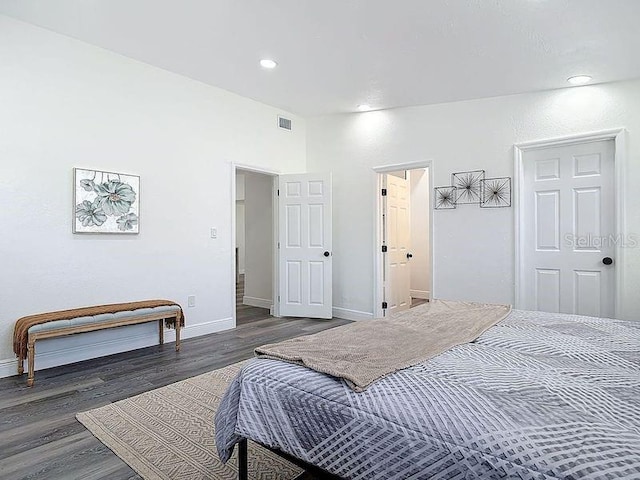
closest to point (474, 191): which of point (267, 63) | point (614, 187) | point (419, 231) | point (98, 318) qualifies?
point (614, 187)

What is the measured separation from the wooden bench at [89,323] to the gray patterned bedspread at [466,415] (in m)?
2.24

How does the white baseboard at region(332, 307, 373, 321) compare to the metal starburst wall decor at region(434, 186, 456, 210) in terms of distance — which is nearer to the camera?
the metal starburst wall decor at region(434, 186, 456, 210)

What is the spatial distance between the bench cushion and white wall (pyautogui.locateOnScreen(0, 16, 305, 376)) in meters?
0.35

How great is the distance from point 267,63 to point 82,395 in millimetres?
3307

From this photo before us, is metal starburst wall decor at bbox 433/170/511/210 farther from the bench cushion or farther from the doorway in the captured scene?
the bench cushion

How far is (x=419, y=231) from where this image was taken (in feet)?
24.4

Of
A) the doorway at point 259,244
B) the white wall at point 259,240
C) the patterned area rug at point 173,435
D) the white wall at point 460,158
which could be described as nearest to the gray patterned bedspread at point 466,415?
the patterned area rug at point 173,435

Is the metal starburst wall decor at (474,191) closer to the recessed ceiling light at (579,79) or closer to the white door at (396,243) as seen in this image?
the white door at (396,243)

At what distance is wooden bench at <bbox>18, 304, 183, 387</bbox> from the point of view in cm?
293

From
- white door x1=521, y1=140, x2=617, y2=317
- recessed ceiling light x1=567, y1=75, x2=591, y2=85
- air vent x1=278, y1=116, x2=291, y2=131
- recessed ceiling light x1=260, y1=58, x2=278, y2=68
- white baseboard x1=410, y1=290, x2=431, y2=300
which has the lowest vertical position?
white baseboard x1=410, y1=290, x2=431, y2=300

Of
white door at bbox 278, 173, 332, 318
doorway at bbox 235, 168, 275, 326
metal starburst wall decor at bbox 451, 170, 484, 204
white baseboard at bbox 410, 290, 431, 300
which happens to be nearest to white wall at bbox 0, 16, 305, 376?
white door at bbox 278, 173, 332, 318

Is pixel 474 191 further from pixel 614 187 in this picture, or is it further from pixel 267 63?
pixel 267 63

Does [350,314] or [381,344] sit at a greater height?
[381,344]

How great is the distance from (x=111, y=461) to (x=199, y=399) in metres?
0.75
